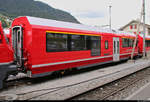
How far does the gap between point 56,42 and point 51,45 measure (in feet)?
1.18

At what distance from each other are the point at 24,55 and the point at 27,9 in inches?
6098

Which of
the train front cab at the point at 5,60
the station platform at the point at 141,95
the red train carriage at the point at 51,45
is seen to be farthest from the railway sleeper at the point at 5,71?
the station platform at the point at 141,95

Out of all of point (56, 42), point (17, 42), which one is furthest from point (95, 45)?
point (17, 42)

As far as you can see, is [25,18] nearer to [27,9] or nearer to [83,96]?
[83,96]

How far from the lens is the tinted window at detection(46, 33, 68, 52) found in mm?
7742

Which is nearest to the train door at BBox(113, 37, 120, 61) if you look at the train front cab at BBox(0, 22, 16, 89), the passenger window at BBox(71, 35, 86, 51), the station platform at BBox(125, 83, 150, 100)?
the passenger window at BBox(71, 35, 86, 51)

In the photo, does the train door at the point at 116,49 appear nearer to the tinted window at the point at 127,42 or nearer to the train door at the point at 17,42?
the tinted window at the point at 127,42

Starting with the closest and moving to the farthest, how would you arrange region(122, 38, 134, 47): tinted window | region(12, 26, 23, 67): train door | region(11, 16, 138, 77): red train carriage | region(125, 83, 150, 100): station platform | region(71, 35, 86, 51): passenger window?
region(125, 83, 150, 100): station platform < region(11, 16, 138, 77): red train carriage < region(12, 26, 23, 67): train door < region(71, 35, 86, 51): passenger window < region(122, 38, 134, 47): tinted window

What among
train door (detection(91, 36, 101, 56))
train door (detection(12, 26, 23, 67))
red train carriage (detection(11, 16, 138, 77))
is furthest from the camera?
train door (detection(91, 36, 101, 56))

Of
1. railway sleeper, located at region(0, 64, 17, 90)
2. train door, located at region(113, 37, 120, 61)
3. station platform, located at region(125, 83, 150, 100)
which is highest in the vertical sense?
train door, located at region(113, 37, 120, 61)

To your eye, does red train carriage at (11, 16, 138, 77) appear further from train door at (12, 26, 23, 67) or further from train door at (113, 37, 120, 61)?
train door at (113, 37, 120, 61)

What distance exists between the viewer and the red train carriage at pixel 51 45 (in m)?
7.18

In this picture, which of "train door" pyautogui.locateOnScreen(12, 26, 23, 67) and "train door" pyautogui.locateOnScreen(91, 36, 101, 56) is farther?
"train door" pyautogui.locateOnScreen(91, 36, 101, 56)

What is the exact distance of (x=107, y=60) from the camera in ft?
41.4
